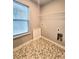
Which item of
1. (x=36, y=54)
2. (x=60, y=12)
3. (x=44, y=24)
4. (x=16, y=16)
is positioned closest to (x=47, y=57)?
(x=36, y=54)

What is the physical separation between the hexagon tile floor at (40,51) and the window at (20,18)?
1.37 feet

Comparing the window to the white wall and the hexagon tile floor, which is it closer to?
the hexagon tile floor

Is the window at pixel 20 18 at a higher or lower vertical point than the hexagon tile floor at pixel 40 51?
higher

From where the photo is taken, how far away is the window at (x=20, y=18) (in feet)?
5.81

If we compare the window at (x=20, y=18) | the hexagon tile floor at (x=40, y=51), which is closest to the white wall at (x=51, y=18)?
the hexagon tile floor at (x=40, y=51)

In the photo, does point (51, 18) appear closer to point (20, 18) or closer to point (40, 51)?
point (40, 51)

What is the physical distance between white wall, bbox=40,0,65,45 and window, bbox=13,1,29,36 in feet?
1.73

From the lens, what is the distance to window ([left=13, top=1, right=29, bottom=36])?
1.77 m

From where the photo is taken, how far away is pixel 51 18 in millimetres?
1445

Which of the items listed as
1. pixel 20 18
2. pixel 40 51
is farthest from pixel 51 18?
pixel 20 18

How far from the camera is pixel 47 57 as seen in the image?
1375 millimetres

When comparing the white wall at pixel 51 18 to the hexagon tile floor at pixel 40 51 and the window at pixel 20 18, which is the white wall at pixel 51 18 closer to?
the hexagon tile floor at pixel 40 51
